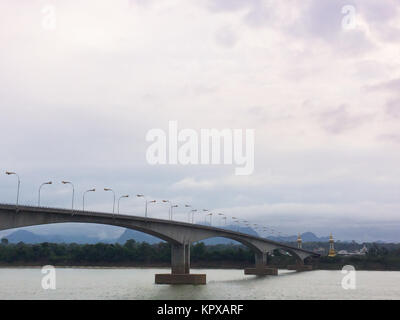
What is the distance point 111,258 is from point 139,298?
129 m

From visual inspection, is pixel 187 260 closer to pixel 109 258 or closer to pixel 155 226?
pixel 155 226

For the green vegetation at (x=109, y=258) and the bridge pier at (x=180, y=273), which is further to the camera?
the green vegetation at (x=109, y=258)

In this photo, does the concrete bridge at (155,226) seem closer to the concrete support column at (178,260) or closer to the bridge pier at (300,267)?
the concrete support column at (178,260)

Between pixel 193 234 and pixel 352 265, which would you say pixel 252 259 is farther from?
pixel 193 234

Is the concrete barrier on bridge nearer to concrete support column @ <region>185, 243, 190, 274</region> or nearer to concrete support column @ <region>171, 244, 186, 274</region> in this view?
concrete support column @ <region>185, 243, 190, 274</region>

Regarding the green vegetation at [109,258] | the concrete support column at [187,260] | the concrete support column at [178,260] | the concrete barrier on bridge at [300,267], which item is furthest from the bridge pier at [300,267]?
Result: the concrete support column at [178,260]

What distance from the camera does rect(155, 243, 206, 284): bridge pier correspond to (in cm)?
9481

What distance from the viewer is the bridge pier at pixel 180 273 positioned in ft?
311

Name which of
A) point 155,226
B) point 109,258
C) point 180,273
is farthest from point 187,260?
point 109,258

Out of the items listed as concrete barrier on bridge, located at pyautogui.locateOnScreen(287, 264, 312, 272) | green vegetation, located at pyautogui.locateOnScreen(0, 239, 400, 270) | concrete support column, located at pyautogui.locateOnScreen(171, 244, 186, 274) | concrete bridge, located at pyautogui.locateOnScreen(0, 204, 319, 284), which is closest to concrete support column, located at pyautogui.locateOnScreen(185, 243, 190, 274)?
concrete bridge, located at pyautogui.locateOnScreen(0, 204, 319, 284)

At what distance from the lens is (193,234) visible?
106875 mm

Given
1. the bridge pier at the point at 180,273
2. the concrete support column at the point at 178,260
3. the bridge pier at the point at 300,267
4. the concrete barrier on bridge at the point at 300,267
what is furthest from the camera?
the bridge pier at the point at 300,267

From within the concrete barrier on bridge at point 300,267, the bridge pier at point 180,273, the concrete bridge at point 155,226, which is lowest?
the concrete barrier on bridge at point 300,267
